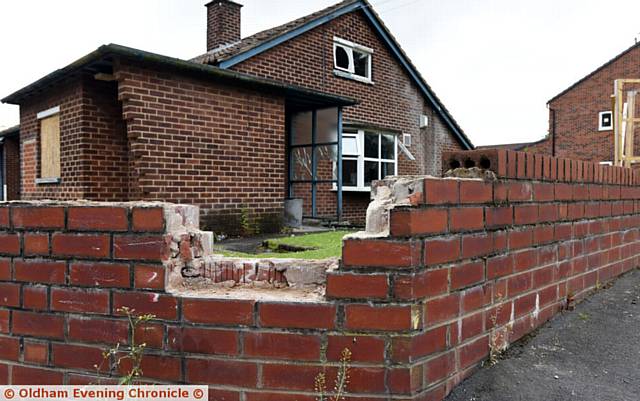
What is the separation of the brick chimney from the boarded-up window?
22.7ft

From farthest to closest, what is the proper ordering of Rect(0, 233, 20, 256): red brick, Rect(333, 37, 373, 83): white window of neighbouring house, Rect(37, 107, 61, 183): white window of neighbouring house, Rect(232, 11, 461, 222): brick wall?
1. Rect(333, 37, 373, 83): white window of neighbouring house
2. Rect(232, 11, 461, 222): brick wall
3. Rect(37, 107, 61, 183): white window of neighbouring house
4. Rect(0, 233, 20, 256): red brick

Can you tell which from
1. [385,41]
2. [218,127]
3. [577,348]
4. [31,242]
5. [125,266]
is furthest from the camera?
[385,41]

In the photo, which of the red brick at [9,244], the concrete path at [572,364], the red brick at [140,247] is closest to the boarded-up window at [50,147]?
the red brick at [9,244]

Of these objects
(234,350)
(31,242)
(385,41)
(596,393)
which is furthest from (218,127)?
(385,41)

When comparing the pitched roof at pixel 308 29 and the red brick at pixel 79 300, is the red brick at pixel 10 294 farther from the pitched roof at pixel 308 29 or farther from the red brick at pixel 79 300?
the pitched roof at pixel 308 29

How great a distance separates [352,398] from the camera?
193cm

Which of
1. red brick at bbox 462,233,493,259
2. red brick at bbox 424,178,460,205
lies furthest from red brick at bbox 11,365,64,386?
red brick at bbox 462,233,493,259

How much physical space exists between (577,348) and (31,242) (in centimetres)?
306

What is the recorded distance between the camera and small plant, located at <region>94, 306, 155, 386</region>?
2.02 m

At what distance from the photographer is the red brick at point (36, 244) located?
7.28 feet

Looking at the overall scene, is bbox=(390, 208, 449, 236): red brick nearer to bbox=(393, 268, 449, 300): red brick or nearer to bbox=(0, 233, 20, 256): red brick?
bbox=(393, 268, 449, 300): red brick

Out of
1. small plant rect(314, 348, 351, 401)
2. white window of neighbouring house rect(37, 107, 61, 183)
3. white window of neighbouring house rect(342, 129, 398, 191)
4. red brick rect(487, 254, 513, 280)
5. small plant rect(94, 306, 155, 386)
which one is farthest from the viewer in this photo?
white window of neighbouring house rect(342, 129, 398, 191)

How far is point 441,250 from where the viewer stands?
213 cm

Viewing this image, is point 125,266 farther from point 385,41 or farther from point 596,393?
point 385,41
